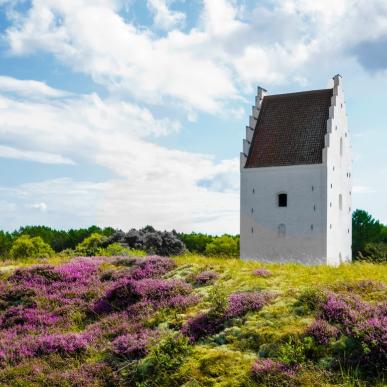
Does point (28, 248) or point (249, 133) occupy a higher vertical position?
point (249, 133)

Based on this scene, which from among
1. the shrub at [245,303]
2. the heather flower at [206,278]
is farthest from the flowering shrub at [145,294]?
the shrub at [245,303]

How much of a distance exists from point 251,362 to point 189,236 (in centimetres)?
5574

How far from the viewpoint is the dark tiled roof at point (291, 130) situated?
131ft

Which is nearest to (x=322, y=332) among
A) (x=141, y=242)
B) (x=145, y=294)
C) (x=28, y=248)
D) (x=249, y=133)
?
(x=145, y=294)

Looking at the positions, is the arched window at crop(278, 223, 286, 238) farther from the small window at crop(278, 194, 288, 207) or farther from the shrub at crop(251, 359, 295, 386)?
the shrub at crop(251, 359, 295, 386)

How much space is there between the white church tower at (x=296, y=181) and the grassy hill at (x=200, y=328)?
24.0 meters

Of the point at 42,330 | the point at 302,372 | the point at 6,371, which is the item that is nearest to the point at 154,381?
the point at 302,372

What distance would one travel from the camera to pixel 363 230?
5769 centimetres

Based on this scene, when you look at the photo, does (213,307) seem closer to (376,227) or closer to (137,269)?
(137,269)

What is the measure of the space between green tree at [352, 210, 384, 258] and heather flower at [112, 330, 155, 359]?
1932 inches

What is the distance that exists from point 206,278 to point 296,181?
27114 millimetres

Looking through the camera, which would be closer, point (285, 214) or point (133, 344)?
point (133, 344)

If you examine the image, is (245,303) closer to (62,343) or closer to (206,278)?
(206,278)

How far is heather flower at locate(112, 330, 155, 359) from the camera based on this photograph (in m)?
10.4
